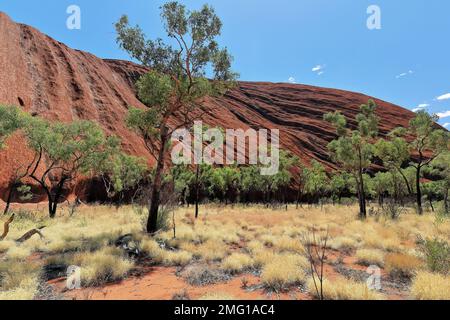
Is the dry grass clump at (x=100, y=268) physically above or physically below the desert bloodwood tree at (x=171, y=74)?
below

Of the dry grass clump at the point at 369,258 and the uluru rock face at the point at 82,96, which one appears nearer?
the dry grass clump at the point at 369,258

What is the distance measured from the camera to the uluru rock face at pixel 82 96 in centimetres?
4192

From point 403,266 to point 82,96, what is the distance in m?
56.7

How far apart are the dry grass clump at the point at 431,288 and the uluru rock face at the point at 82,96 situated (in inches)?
361

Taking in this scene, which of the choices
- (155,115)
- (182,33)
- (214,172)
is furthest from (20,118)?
(214,172)

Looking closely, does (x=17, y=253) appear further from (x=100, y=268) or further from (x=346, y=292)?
(x=346, y=292)

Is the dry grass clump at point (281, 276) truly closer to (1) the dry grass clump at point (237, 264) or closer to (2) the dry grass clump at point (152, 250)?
(1) the dry grass clump at point (237, 264)

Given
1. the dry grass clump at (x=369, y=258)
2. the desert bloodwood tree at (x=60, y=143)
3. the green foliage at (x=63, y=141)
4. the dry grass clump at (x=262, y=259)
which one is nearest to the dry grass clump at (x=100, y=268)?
the dry grass clump at (x=262, y=259)

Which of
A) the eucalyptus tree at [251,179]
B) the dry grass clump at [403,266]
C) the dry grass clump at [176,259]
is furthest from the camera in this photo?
the eucalyptus tree at [251,179]

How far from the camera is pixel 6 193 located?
1148 inches

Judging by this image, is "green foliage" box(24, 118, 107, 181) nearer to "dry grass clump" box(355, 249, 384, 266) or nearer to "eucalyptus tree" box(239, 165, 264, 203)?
"dry grass clump" box(355, 249, 384, 266)

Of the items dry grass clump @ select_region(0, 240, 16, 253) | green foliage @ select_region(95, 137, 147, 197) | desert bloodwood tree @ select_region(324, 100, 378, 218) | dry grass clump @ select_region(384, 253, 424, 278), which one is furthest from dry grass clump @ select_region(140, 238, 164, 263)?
desert bloodwood tree @ select_region(324, 100, 378, 218)

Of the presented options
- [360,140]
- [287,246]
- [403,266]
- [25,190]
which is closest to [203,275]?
[287,246]
